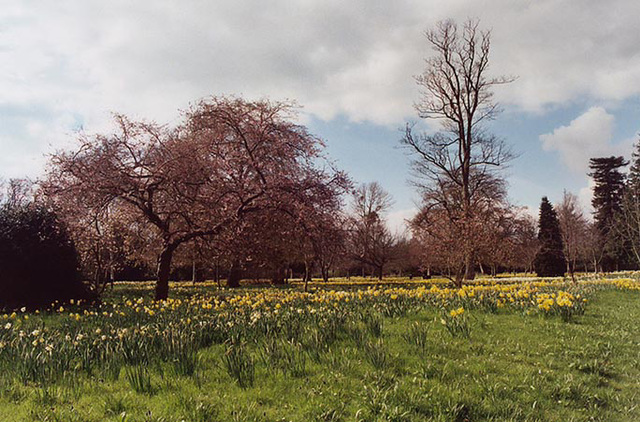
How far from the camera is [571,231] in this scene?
32.1 meters

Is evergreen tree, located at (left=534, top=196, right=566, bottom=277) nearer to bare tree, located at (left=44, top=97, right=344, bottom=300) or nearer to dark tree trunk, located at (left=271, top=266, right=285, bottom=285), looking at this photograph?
dark tree trunk, located at (left=271, top=266, right=285, bottom=285)

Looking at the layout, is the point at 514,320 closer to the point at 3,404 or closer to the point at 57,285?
the point at 3,404

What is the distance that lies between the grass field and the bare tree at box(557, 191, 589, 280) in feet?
75.3

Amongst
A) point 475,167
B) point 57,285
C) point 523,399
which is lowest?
point 523,399

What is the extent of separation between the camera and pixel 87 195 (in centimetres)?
1296

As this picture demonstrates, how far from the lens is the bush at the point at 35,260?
10.8 m

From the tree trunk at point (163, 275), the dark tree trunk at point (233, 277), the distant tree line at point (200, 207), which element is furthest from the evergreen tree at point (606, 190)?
the tree trunk at point (163, 275)

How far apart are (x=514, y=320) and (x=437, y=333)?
206cm

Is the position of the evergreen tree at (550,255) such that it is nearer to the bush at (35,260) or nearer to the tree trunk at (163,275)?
the tree trunk at (163,275)

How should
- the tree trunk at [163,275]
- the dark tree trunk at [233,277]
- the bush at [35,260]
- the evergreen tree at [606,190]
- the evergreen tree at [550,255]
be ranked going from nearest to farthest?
the bush at [35,260] → the tree trunk at [163,275] → the dark tree trunk at [233,277] → the evergreen tree at [550,255] → the evergreen tree at [606,190]

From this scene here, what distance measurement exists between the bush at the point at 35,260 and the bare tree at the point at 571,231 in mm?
26368

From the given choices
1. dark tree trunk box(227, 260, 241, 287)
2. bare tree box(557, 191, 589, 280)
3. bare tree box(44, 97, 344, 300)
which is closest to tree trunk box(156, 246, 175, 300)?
bare tree box(44, 97, 344, 300)

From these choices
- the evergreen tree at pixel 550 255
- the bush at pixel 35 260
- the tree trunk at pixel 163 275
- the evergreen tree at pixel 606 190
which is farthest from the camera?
the evergreen tree at pixel 606 190

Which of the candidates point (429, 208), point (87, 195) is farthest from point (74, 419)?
point (429, 208)
